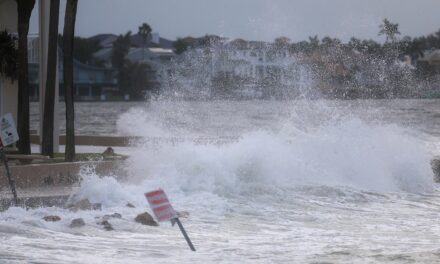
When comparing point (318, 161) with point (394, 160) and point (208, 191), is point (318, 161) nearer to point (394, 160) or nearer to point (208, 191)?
point (394, 160)

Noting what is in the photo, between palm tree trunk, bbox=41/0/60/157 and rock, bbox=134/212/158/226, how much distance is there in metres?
7.59

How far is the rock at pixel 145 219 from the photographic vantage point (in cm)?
1456

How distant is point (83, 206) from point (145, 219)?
1623 mm

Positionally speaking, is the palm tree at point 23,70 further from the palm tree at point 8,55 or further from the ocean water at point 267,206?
the ocean water at point 267,206

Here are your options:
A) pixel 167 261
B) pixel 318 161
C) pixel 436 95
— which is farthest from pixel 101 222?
pixel 436 95

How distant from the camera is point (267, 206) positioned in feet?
58.9

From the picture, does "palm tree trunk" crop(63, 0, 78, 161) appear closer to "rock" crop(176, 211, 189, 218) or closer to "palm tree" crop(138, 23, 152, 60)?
"rock" crop(176, 211, 189, 218)

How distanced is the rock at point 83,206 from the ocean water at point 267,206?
0.17 m

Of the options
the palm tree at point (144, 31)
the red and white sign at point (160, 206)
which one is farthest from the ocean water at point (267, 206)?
the palm tree at point (144, 31)

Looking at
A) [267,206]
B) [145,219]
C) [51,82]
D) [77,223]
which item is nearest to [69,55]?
[51,82]

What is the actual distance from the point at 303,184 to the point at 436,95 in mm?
70542

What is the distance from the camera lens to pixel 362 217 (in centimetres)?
1673

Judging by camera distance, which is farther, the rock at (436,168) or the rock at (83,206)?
the rock at (436,168)

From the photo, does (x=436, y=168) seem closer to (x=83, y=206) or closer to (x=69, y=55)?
(x=69, y=55)
